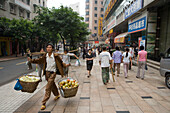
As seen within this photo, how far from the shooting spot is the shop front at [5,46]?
23.2 metres

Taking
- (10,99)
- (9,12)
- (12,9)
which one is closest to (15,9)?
(12,9)

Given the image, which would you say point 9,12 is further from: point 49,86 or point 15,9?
point 49,86

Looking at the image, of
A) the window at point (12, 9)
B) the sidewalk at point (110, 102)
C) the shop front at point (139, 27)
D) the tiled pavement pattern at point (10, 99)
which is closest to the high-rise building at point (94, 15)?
the window at point (12, 9)

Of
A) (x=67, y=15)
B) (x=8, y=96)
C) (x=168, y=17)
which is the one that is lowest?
(x=8, y=96)

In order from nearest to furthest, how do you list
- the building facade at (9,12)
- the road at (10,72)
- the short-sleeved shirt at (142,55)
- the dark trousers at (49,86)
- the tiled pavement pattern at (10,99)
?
the dark trousers at (49,86) → the tiled pavement pattern at (10,99) → the short-sleeved shirt at (142,55) → the road at (10,72) → the building facade at (9,12)

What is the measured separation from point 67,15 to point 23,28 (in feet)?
30.3

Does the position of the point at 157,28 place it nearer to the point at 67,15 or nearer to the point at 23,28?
the point at 67,15

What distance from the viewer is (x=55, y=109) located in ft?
12.4

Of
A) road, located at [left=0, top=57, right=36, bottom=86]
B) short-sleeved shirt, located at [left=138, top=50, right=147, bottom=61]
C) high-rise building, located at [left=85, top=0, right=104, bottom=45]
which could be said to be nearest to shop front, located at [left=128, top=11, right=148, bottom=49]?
short-sleeved shirt, located at [left=138, top=50, right=147, bottom=61]

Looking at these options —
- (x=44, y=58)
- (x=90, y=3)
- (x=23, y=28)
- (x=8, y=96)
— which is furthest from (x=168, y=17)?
(x=90, y=3)

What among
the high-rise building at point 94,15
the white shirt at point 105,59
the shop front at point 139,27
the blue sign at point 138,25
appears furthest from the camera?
the high-rise building at point 94,15

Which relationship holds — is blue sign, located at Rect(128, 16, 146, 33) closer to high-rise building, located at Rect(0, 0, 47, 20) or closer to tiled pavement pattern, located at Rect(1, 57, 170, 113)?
tiled pavement pattern, located at Rect(1, 57, 170, 113)

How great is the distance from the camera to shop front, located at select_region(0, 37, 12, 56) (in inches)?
915

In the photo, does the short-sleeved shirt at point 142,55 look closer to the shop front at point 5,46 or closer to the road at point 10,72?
the road at point 10,72
